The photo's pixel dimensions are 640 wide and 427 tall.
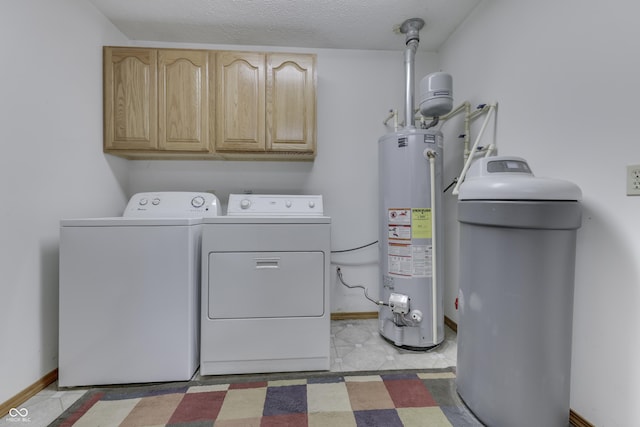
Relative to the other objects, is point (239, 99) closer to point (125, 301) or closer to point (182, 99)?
point (182, 99)

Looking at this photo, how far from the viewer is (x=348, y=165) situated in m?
2.28

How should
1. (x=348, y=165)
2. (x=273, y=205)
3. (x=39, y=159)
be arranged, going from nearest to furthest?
(x=39, y=159), (x=273, y=205), (x=348, y=165)

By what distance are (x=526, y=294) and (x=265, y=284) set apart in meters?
1.20

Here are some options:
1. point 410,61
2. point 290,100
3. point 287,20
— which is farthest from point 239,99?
point 410,61

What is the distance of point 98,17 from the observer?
179cm

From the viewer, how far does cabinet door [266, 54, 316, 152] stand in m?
1.89

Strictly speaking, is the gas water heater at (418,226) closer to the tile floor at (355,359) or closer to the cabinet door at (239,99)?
the tile floor at (355,359)

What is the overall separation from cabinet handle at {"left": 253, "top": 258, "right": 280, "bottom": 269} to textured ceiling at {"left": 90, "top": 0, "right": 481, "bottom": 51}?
65.1 inches

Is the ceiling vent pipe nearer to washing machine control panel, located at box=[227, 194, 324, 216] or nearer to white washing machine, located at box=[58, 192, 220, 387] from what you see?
washing machine control panel, located at box=[227, 194, 324, 216]

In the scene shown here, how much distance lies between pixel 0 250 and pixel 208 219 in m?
0.89

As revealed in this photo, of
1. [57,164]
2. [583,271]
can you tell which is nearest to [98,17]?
[57,164]

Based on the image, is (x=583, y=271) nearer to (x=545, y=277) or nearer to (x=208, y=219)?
(x=545, y=277)

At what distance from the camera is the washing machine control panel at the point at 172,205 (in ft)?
6.16

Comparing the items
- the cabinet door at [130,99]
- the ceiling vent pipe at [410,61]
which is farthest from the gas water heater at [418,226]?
the cabinet door at [130,99]
